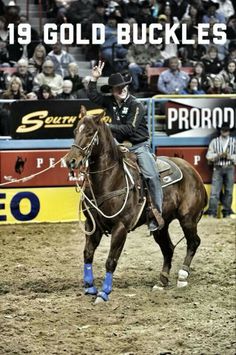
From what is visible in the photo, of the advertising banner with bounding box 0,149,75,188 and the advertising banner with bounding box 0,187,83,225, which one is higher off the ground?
the advertising banner with bounding box 0,149,75,188

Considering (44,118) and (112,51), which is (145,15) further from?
(44,118)

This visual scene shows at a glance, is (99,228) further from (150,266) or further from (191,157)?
(191,157)

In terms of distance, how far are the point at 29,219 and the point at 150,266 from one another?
133 inches

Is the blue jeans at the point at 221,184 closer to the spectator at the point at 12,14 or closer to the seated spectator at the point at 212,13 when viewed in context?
the spectator at the point at 12,14

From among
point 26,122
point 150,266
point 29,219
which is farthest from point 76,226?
point 150,266

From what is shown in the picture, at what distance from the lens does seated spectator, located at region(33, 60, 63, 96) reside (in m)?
13.3

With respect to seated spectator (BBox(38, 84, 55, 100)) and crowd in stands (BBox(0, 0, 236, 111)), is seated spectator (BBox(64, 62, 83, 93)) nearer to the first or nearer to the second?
crowd in stands (BBox(0, 0, 236, 111))

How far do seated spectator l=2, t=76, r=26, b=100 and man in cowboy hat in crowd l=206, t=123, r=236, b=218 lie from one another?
325cm

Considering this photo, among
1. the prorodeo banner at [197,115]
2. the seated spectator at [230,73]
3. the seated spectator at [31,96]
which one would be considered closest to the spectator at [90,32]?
the seated spectator at [31,96]

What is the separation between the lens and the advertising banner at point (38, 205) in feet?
41.9

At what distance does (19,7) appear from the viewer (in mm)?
14672

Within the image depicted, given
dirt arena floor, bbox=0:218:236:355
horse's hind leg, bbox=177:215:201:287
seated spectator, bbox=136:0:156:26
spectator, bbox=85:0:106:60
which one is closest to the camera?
dirt arena floor, bbox=0:218:236:355

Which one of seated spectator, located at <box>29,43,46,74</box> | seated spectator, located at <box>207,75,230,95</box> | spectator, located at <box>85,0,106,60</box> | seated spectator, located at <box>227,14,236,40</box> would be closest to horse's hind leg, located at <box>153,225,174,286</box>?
seated spectator, located at <box>29,43,46,74</box>

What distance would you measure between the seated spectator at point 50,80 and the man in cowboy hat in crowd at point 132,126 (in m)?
4.82
